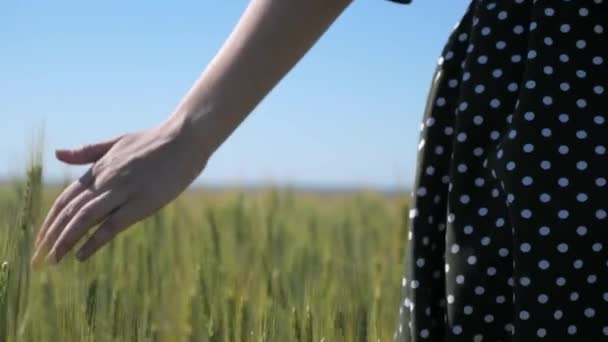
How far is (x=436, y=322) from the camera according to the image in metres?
0.80

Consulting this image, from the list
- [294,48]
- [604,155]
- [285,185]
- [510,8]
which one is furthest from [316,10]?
[285,185]

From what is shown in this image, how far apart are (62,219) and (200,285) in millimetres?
472

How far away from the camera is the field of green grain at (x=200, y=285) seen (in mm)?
1072

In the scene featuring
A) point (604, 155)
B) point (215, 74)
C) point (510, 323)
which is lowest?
point (510, 323)

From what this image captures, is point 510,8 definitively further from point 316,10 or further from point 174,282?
point 174,282

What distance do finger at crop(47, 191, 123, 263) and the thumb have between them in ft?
→ 0.25

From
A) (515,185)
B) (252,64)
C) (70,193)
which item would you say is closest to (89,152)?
(70,193)

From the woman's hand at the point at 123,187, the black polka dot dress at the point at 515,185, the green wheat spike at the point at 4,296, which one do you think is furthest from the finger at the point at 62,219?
the black polka dot dress at the point at 515,185

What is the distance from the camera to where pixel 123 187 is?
Answer: 0.81 meters

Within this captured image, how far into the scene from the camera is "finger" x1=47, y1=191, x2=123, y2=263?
80 cm

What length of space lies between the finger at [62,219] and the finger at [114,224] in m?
0.03

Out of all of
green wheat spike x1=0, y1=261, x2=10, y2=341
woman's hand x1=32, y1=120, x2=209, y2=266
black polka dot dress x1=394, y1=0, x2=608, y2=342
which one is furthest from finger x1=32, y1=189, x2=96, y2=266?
black polka dot dress x1=394, y1=0, x2=608, y2=342

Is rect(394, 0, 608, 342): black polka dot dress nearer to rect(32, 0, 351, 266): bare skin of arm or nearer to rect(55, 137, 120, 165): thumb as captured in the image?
rect(32, 0, 351, 266): bare skin of arm

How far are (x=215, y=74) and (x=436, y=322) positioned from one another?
0.28 m
